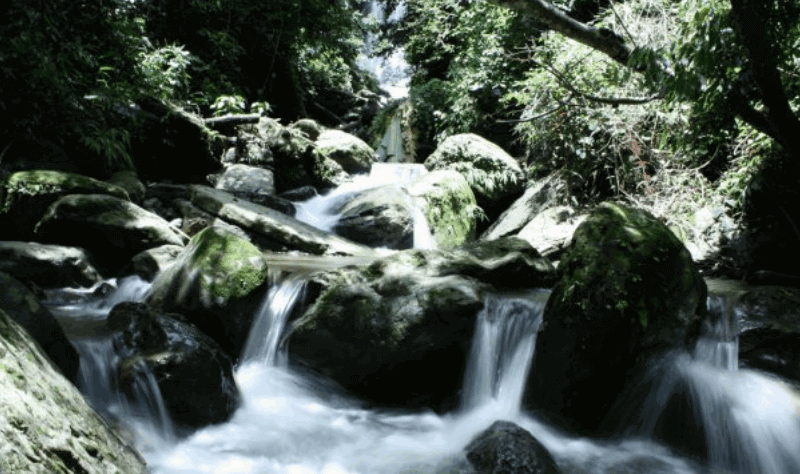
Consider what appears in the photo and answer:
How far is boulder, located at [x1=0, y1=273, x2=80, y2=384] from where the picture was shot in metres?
4.03

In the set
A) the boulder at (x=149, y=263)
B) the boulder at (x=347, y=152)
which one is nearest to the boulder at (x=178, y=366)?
the boulder at (x=149, y=263)

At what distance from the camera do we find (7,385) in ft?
6.89

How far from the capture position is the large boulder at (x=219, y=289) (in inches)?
211

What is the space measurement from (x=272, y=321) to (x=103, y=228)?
302cm

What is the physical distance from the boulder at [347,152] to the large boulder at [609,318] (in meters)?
9.03

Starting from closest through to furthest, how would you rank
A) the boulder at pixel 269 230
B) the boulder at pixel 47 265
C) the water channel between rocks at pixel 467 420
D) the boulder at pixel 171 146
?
the water channel between rocks at pixel 467 420
the boulder at pixel 47 265
the boulder at pixel 269 230
the boulder at pixel 171 146

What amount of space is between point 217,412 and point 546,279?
3.57 metres

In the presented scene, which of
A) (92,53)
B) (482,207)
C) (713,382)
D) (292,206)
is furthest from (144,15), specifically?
(713,382)

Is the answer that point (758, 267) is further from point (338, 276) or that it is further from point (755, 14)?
point (338, 276)

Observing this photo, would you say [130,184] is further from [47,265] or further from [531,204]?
[531,204]

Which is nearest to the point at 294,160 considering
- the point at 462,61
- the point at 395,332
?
the point at 462,61

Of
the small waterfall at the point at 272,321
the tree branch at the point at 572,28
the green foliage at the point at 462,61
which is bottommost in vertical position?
the small waterfall at the point at 272,321

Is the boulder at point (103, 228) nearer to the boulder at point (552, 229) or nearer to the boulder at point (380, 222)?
the boulder at point (380, 222)

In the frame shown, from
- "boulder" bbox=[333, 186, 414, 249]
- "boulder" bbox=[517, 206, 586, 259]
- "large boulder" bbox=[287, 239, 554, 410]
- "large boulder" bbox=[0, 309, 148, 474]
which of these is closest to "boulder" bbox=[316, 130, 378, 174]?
"boulder" bbox=[333, 186, 414, 249]
